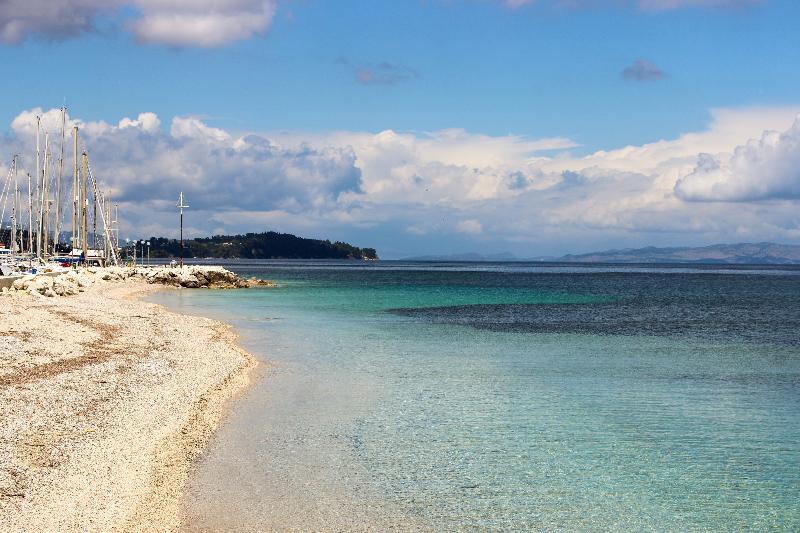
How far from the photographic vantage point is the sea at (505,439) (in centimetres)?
1341

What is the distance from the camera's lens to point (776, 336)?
46688mm

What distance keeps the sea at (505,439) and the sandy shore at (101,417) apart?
0.85 m

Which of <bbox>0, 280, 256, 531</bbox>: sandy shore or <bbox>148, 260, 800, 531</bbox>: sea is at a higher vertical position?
<bbox>0, 280, 256, 531</bbox>: sandy shore

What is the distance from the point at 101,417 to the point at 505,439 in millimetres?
9561

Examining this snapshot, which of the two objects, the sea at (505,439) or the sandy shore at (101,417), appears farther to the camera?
the sea at (505,439)

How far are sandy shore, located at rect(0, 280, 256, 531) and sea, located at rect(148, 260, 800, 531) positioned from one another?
2.78ft

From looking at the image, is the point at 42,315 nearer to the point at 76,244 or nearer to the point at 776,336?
the point at 776,336

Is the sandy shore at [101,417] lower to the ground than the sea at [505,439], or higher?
higher

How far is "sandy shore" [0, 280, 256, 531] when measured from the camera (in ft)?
40.2

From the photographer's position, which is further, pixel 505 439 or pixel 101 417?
pixel 505 439

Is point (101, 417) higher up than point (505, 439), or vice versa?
point (101, 417)

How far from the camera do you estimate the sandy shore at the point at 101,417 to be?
12242mm

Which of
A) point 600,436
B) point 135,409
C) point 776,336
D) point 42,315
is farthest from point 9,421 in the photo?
point 776,336

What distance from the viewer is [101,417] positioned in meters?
17.9
